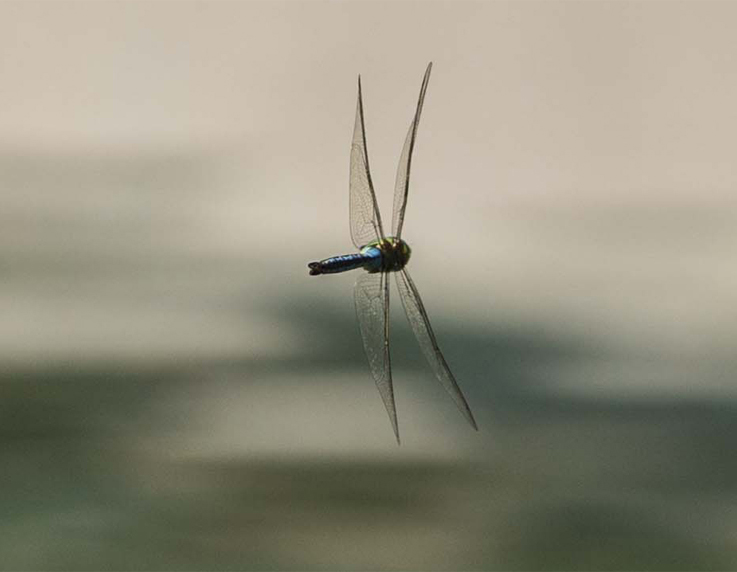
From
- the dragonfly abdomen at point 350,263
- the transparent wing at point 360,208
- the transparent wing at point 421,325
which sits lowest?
the transparent wing at point 421,325

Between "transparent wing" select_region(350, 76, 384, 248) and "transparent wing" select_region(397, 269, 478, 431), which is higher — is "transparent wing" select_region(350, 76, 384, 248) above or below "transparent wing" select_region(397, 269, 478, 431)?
above

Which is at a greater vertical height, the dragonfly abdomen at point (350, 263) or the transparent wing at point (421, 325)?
the dragonfly abdomen at point (350, 263)

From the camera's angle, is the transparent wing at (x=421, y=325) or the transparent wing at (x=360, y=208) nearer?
the transparent wing at (x=421, y=325)

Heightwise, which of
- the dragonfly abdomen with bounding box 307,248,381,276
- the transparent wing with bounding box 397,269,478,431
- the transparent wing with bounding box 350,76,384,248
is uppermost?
the transparent wing with bounding box 350,76,384,248

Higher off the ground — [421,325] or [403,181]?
[403,181]

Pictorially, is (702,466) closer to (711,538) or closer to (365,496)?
(711,538)
